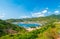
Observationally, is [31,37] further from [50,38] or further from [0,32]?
[0,32]

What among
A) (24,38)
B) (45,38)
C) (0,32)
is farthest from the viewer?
(0,32)

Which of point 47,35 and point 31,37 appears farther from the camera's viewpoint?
point 31,37

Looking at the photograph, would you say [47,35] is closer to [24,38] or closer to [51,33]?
[51,33]

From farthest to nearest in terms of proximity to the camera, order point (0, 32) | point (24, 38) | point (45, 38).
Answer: point (0, 32), point (24, 38), point (45, 38)

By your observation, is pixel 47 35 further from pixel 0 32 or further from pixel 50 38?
pixel 0 32

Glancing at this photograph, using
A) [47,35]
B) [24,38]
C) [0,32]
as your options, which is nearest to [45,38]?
[47,35]

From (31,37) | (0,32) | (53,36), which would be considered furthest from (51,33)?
(0,32)

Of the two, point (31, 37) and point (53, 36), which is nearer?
point (53, 36)
